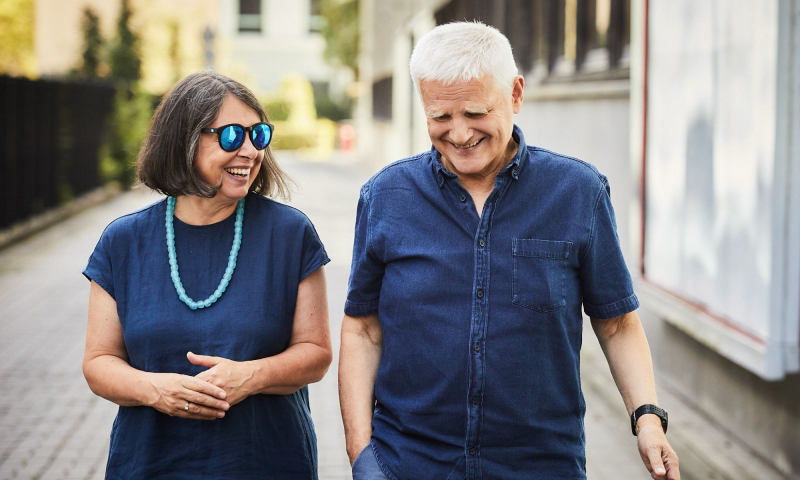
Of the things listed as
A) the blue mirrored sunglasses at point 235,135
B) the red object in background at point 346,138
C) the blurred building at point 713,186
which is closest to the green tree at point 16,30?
the red object in background at point 346,138

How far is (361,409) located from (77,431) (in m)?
3.68

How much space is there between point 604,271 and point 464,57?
1.94 feet

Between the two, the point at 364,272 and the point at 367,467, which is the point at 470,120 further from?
the point at 367,467

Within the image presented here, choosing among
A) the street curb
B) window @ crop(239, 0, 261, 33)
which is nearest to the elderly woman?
the street curb

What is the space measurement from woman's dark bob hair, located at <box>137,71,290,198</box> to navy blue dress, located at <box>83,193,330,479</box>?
0.10 m

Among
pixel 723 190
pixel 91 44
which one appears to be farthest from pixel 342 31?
pixel 723 190

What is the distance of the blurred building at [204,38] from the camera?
3145 cm

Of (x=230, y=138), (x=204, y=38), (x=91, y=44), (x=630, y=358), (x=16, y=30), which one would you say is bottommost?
(x=630, y=358)

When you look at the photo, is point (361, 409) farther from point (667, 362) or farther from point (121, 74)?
point (121, 74)

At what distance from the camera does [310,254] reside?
8.97 feet

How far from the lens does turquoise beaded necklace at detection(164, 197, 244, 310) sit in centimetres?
261

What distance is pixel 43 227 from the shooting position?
14.8 meters

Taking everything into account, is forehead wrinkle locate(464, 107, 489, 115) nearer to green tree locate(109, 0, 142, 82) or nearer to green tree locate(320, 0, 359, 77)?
green tree locate(109, 0, 142, 82)

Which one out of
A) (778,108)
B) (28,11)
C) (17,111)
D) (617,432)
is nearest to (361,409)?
(778,108)
